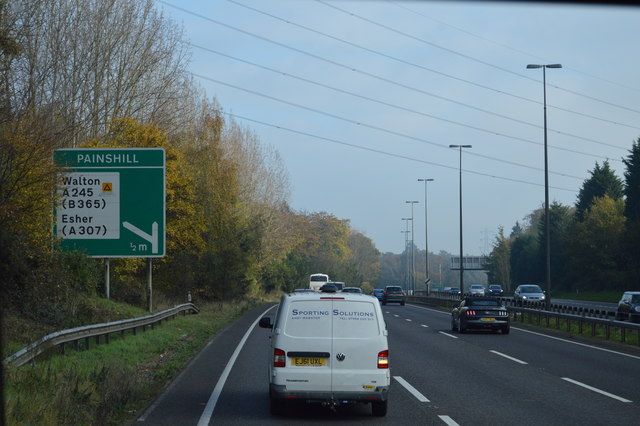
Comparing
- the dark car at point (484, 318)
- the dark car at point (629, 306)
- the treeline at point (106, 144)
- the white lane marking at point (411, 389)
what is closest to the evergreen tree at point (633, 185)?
the treeline at point (106, 144)

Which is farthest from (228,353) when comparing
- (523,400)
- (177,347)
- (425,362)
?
(523,400)

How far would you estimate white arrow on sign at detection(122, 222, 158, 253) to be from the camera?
29.0 metres

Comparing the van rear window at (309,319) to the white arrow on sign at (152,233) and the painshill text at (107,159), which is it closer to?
the white arrow on sign at (152,233)

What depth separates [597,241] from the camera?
93.0m

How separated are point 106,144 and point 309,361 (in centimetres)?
2995

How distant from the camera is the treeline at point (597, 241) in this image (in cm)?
8588

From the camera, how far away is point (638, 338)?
26.5 m

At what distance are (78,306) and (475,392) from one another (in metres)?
14.9

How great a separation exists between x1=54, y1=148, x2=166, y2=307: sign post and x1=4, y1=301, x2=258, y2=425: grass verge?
6.75 metres

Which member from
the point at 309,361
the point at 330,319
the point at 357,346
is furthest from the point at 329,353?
the point at 330,319

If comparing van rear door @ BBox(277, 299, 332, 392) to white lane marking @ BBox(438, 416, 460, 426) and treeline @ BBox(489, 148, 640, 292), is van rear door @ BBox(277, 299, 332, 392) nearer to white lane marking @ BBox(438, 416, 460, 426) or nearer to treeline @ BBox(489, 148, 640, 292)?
white lane marking @ BBox(438, 416, 460, 426)

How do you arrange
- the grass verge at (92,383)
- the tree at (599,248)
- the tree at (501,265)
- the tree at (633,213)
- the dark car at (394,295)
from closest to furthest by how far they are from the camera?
the grass verge at (92,383)
the dark car at (394,295)
the tree at (633,213)
the tree at (599,248)
the tree at (501,265)

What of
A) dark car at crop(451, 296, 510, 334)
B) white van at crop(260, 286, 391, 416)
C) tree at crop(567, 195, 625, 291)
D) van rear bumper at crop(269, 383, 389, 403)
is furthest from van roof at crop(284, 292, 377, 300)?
tree at crop(567, 195, 625, 291)

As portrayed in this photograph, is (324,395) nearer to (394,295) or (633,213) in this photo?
(394,295)
